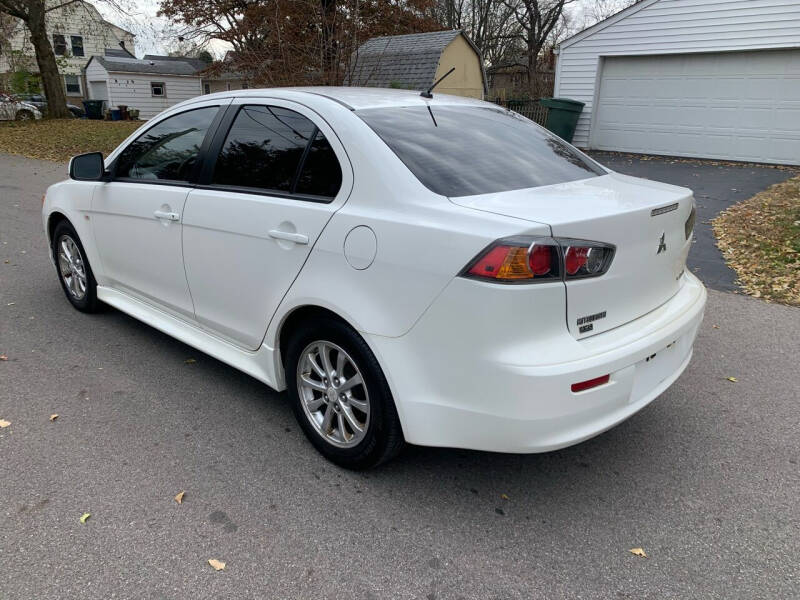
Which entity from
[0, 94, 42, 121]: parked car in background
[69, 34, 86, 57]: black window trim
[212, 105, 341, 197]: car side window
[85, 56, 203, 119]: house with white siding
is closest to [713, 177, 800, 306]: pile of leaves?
[212, 105, 341, 197]: car side window

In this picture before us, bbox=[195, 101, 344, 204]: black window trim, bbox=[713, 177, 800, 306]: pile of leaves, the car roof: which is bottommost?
bbox=[713, 177, 800, 306]: pile of leaves

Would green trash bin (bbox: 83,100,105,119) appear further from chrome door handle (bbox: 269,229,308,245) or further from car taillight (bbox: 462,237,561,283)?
car taillight (bbox: 462,237,561,283)

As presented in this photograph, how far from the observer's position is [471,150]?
2.99 meters

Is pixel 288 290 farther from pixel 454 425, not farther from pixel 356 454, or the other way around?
pixel 454 425

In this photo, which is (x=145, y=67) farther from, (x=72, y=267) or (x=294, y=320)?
(x=294, y=320)

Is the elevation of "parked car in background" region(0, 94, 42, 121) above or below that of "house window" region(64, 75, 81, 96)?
below

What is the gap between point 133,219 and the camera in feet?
13.1

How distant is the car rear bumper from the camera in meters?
2.29

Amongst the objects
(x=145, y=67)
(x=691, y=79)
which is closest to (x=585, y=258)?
(x=691, y=79)

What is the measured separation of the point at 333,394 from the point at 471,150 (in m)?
1.33

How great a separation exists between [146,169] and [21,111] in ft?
87.2

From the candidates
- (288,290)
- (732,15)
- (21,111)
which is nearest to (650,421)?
(288,290)

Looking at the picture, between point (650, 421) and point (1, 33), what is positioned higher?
point (1, 33)

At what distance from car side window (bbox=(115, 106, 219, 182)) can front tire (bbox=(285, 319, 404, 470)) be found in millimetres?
1408
